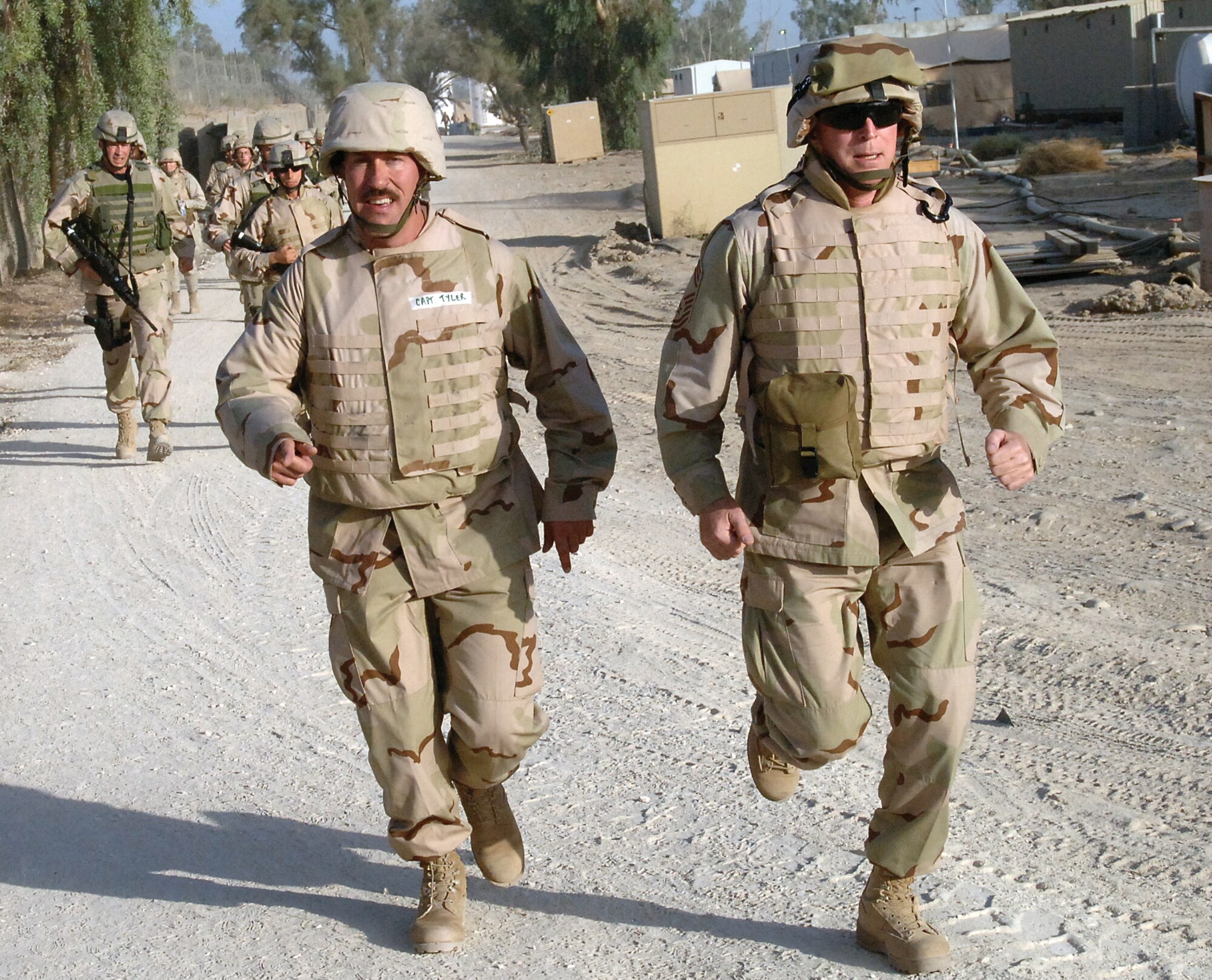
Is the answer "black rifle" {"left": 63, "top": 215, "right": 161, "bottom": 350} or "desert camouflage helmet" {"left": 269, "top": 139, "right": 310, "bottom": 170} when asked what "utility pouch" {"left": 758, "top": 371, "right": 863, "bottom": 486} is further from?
"black rifle" {"left": 63, "top": 215, "right": 161, "bottom": 350}

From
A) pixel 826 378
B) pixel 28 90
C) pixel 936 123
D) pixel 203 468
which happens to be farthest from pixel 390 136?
pixel 936 123

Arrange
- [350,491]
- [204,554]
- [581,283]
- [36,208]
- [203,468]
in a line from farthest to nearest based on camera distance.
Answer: [36,208] < [581,283] < [203,468] < [204,554] < [350,491]

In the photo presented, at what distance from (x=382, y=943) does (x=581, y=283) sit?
15112 mm

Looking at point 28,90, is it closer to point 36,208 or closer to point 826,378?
point 36,208

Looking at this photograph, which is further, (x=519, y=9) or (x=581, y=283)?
(x=519, y=9)

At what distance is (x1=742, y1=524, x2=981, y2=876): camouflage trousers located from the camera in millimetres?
3457

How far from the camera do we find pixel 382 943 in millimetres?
→ 3826

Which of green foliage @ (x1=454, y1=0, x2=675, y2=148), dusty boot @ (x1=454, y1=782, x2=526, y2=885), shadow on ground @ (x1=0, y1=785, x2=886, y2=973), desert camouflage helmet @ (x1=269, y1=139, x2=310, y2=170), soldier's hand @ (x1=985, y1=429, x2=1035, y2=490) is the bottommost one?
shadow on ground @ (x1=0, y1=785, x2=886, y2=973)

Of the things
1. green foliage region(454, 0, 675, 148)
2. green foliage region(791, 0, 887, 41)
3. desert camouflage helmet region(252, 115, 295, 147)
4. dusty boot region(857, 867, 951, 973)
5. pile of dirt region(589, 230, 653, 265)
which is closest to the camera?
dusty boot region(857, 867, 951, 973)

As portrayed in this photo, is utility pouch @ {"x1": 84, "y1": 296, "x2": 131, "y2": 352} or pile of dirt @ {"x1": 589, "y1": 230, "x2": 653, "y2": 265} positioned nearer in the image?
utility pouch @ {"x1": 84, "y1": 296, "x2": 131, "y2": 352}

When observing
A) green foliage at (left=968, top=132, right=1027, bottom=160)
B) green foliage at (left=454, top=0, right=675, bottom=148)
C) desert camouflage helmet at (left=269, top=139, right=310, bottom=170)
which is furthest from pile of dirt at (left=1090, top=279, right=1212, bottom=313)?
green foliage at (left=454, top=0, right=675, bottom=148)

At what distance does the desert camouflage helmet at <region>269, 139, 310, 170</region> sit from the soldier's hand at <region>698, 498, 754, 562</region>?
7.15m

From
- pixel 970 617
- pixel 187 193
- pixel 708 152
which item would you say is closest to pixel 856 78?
pixel 970 617

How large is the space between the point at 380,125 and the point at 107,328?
22.8ft
